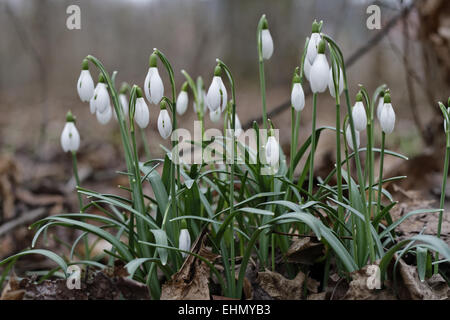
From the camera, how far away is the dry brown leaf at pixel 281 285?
163cm

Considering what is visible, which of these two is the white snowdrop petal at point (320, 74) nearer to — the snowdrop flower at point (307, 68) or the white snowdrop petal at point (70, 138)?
the snowdrop flower at point (307, 68)

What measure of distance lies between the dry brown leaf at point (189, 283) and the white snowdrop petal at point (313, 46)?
0.75m

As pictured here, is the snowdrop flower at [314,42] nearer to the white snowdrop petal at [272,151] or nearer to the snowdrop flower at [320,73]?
the snowdrop flower at [320,73]

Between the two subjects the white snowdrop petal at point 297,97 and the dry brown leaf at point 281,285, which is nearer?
the white snowdrop petal at point 297,97

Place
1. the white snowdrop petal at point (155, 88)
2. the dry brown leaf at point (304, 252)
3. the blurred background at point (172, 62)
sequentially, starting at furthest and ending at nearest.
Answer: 1. the blurred background at point (172, 62)
2. the dry brown leaf at point (304, 252)
3. the white snowdrop petal at point (155, 88)

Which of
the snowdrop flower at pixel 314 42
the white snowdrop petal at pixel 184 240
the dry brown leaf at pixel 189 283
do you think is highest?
the snowdrop flower at pixel 314 42

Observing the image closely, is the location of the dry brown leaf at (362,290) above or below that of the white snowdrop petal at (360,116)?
below

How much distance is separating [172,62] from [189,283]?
8.17 metres

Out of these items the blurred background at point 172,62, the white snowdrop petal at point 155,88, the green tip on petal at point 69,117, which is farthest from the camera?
the blurred background at point 172,62

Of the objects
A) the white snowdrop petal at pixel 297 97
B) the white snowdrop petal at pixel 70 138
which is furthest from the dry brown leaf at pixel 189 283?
the white snowdrop petal at pixel 70 138

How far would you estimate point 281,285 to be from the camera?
1.65 metres

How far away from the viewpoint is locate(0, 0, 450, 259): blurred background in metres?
3.41

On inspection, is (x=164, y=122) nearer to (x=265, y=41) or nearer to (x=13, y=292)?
(x=265, y=41)
